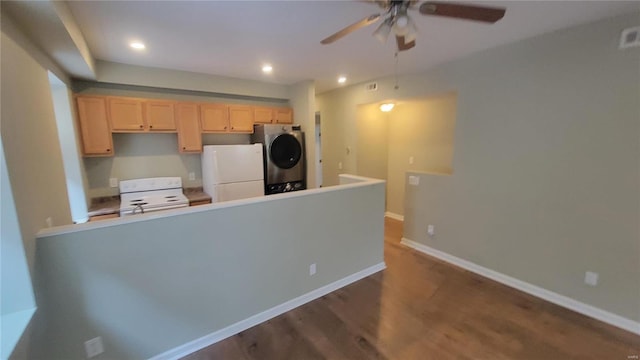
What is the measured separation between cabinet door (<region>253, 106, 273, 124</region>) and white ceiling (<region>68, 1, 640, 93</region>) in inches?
31.7

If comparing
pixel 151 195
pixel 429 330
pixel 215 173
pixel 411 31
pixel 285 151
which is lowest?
pixel 429 330

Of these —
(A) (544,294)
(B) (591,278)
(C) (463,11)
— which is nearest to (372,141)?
(A) (544,294)

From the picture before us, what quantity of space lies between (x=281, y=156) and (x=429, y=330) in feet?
9.87

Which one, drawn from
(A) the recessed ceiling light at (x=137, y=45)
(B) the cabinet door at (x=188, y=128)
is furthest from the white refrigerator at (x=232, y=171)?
(A) the recessed ceiling light at (x=137, y=45)

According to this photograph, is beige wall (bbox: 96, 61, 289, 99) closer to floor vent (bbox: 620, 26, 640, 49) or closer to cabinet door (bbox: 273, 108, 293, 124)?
cabinet door (bbox: 273, 108, 293, 124)

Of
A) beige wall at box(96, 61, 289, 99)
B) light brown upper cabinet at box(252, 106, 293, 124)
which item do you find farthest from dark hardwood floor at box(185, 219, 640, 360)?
beige wall at box(96, 61, 289, 99)

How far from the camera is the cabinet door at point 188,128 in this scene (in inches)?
142

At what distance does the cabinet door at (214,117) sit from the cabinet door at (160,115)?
0.38 m

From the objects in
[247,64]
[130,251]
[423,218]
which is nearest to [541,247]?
[423,218]

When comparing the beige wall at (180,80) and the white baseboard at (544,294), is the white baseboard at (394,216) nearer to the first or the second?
the white baseboard at (544,294)

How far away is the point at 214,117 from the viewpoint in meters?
3.86

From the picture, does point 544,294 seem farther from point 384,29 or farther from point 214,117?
point 214,117

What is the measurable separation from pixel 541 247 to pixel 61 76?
514cm

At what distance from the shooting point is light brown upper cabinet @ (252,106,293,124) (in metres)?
4.24
